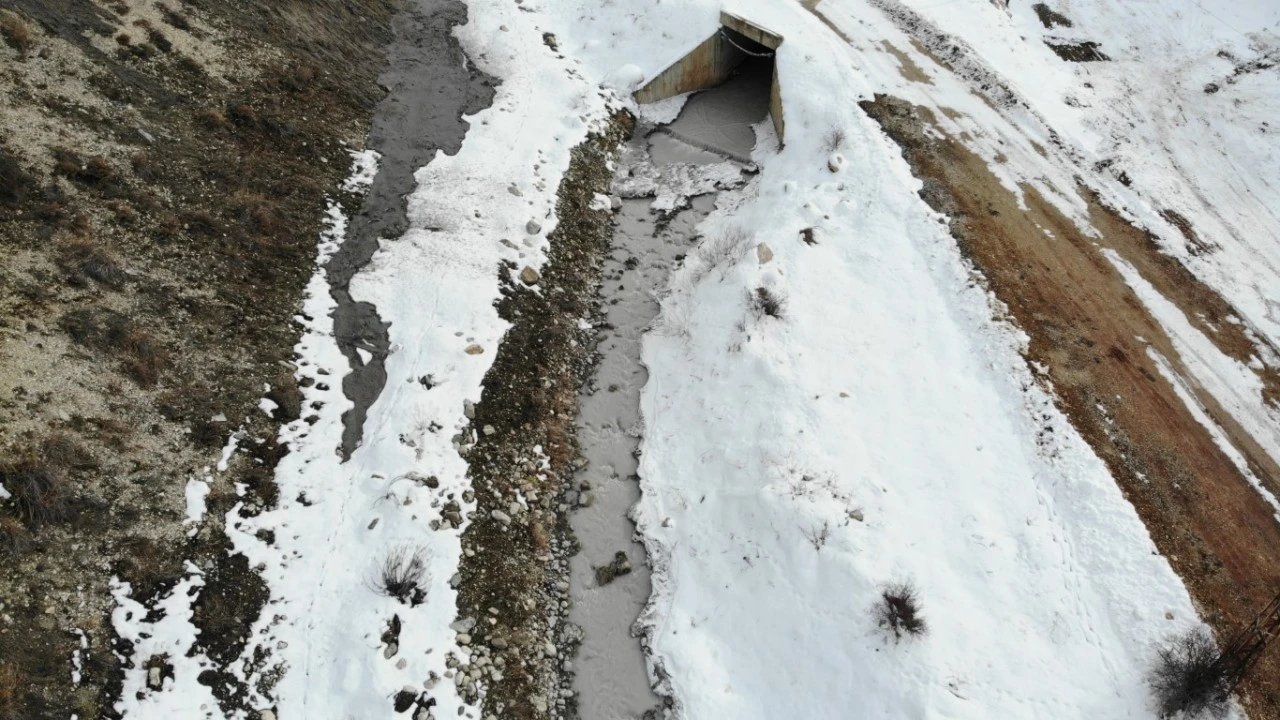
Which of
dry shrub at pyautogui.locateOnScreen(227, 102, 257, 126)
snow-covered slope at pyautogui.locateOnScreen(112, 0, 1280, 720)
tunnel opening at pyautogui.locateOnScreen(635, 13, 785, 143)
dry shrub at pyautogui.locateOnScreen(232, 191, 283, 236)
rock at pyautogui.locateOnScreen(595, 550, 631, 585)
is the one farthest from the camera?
tunnel opening at pyautogui.locateOnScreen(635, 13, 785, 143)

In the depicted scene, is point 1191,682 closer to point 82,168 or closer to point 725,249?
point 725,249

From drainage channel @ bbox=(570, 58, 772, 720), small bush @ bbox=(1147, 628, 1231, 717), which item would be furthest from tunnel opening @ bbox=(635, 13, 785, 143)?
small bush @ bbox=(1147, 628, 1231, 717)

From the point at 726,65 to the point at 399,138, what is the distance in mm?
13861

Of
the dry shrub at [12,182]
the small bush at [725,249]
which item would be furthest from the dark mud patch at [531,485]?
the dry shrub at [12,182]

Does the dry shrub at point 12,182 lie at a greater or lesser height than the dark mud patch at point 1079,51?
lesser

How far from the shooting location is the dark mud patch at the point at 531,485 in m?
11.8

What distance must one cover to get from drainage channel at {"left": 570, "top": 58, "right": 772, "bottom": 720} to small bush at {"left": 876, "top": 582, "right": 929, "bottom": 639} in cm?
418

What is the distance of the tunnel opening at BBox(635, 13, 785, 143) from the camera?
25672 mm

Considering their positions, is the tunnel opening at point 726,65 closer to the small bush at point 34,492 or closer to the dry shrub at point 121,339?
the dry shrub at point 121,339

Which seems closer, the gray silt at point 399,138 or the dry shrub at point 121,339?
the dry shrub at point 121,339

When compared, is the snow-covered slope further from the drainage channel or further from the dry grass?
the dry grass

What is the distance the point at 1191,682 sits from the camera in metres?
10.6

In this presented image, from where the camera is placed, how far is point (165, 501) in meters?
11.0

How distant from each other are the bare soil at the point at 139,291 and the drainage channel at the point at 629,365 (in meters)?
5.82
